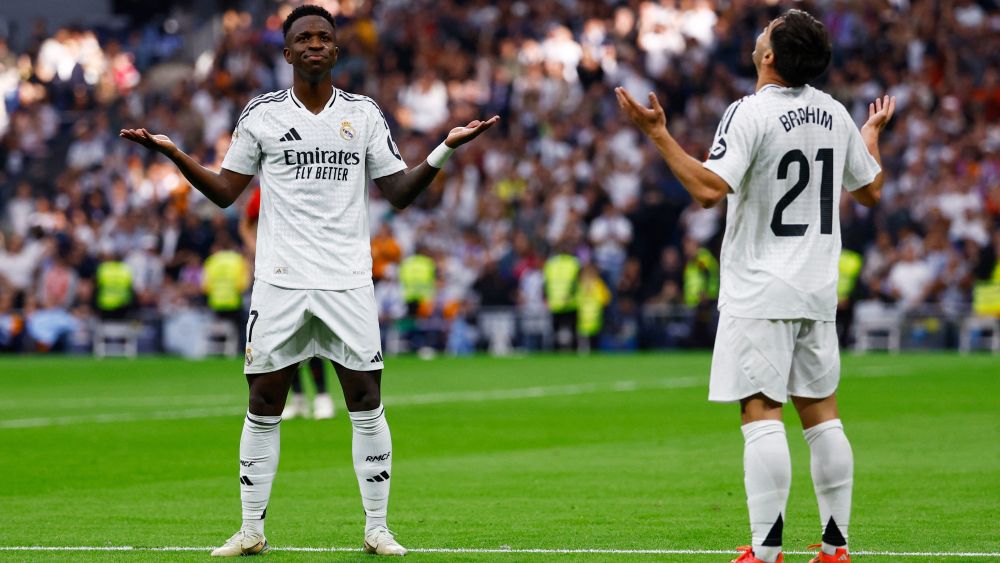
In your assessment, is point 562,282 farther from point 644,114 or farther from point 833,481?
point 644,114

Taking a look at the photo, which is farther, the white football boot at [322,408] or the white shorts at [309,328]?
the white football boot at [322,408]

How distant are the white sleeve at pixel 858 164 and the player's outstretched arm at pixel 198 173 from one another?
9.18ft

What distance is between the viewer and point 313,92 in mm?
7668

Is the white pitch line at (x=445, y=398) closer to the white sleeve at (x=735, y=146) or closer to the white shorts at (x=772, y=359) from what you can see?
the white shorts at (x=772, y=359)

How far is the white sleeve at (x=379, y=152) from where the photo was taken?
25.5 feet

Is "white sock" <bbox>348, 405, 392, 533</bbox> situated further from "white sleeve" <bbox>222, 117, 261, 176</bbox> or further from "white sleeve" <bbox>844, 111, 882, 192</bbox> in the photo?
"white sleeve" <bbox>844, 111, 882, 192</bbox>

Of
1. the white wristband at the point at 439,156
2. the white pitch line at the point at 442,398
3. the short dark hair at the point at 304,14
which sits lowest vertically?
the white pitch line at the point at 442,398

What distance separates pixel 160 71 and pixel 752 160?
3288 centimetres

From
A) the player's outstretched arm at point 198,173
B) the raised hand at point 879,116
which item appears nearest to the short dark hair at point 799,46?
the raised hand at point 879,116

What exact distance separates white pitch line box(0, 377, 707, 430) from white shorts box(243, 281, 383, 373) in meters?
8.26

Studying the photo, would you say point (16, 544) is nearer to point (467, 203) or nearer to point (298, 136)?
point (298, 136)

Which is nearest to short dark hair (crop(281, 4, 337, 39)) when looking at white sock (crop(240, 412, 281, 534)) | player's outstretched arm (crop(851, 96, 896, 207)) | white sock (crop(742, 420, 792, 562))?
white sock (crop(240, 412, 281, 534))

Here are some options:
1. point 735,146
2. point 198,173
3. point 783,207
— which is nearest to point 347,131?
point 198,173

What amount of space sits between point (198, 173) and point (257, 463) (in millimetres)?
1381
